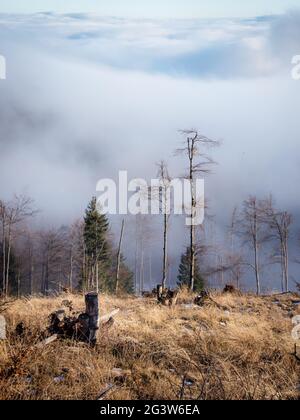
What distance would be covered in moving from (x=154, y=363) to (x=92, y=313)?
4.23 feet

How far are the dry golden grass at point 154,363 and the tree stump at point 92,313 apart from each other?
0.18 metres

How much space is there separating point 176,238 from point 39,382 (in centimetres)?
8056

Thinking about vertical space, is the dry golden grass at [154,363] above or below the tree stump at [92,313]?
below

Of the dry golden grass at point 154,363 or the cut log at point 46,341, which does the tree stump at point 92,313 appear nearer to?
the dry golden grass at point 154,363

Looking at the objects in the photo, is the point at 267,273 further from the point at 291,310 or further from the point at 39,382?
the point at 39,382

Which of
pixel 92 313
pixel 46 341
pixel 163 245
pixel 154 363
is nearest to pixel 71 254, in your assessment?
pixel 163 245

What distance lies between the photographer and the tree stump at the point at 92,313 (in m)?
6.03

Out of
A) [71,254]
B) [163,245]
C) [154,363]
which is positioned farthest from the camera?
[71,254]

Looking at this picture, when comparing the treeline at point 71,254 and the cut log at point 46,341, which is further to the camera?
the treeline at point 71,254

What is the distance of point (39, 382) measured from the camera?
454 centimetres

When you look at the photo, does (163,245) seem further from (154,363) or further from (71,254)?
(154,363)

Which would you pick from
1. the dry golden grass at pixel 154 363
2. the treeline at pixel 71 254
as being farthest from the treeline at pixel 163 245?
the dry golden grass at pixel 154 363

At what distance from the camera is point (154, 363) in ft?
18.6
